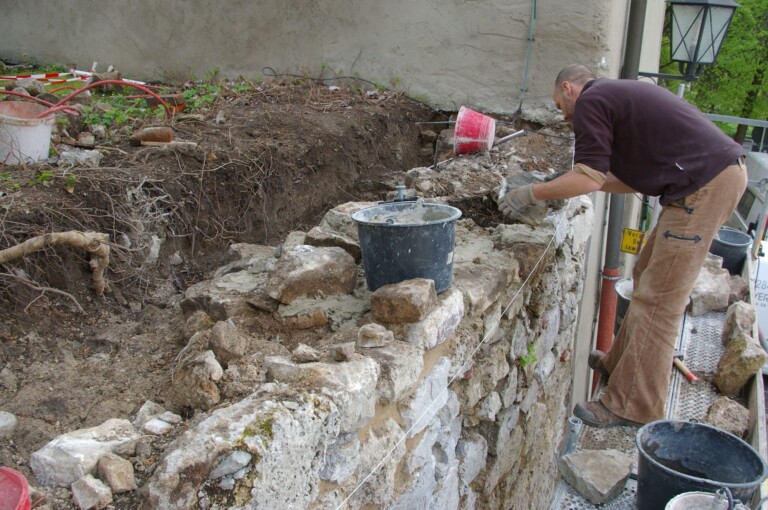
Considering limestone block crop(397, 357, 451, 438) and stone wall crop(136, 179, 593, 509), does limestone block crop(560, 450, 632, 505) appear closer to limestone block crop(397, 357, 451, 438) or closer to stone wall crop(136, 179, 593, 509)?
stone wall crop(136, 179, 593, 509)

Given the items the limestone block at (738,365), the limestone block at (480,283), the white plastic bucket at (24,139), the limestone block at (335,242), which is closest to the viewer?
the limestone block at (480,283)

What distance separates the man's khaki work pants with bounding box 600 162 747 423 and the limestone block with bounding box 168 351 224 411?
248 cm

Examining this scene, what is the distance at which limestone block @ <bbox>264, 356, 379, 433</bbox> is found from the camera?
194 cm

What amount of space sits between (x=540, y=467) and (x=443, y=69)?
11.3 feet

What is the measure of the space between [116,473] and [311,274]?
1.18m

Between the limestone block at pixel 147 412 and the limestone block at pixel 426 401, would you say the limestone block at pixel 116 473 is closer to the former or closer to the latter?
the limestone block at pixel 147 412

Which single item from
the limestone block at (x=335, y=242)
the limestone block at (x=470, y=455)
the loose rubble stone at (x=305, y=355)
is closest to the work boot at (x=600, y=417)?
the limestone block at (x=470, y=455)

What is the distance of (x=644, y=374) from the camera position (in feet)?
11.8

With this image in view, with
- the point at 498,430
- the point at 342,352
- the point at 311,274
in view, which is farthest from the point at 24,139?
the point at 498,430

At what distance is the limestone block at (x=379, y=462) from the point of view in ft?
6.91

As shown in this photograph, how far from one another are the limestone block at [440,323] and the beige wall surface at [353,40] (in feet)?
10.7

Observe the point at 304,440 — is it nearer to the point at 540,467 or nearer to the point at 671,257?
the point at 671,257

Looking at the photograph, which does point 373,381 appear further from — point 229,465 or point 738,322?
point 738,322

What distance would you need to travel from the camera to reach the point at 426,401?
245 centimetres
